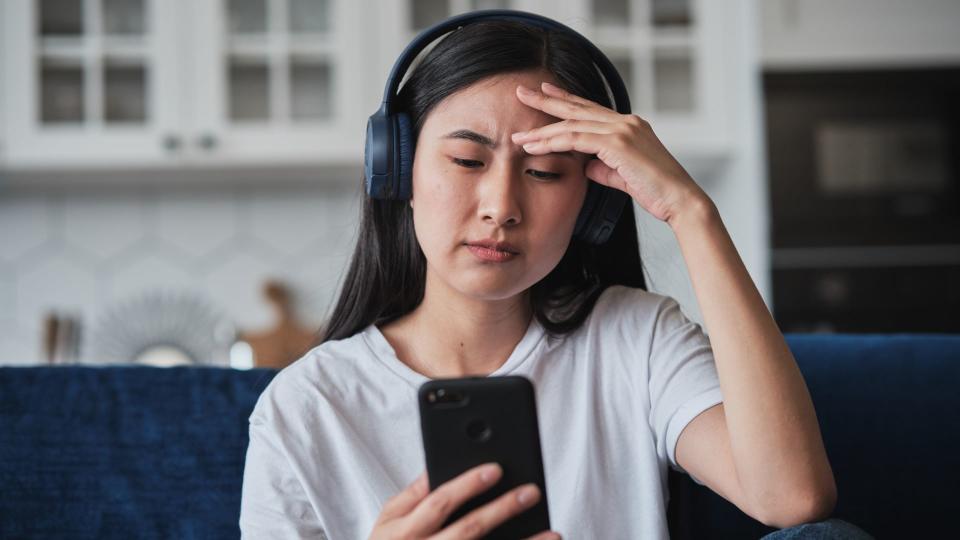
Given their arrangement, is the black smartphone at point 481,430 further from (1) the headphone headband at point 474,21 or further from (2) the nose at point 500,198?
(1) the headphone headband at point 474,21

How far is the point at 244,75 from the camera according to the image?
2.67 m

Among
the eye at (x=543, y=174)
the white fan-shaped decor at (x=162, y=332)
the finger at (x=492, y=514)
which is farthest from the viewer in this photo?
the white fan-shaped decor at (x=162, y=332)

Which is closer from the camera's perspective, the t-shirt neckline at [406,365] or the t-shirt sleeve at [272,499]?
the t-shirt sleeve at [272,499]

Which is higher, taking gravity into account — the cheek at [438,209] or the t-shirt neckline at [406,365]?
the cheek at [438,209]

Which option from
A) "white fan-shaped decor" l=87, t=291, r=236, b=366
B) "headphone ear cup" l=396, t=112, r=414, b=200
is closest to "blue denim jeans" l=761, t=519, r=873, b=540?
"headphone ear cup" l=396, t=112, r=414, b=200

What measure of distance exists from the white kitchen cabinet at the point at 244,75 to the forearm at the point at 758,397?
1.69 metres

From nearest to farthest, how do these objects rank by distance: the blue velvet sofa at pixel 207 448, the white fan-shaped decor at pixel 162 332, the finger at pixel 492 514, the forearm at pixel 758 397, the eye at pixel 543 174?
the finger at pixel 492 514 < the forearm at pixel 758 397 < the eye at pixel 543 174 < the blue velvet sofa at pixel 207 448 < the white fan-shaped decor at pixel 162 332

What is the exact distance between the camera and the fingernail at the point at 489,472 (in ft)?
2.62

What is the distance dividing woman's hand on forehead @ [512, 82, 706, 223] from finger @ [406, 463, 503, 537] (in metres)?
0.36

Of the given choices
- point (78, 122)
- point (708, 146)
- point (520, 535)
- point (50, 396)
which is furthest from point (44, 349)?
point (520, 535)

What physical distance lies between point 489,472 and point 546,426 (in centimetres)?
31

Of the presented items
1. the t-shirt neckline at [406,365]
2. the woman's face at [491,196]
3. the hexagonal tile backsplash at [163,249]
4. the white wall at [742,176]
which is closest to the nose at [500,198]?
the woman's face at [491,196]

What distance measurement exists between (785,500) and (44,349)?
2.39m

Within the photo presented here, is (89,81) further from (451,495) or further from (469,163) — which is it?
(451,495)
